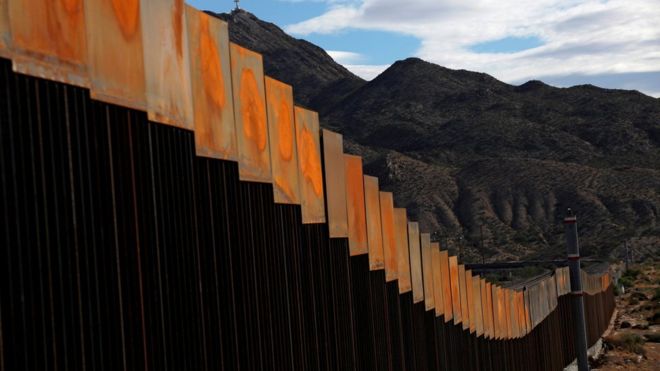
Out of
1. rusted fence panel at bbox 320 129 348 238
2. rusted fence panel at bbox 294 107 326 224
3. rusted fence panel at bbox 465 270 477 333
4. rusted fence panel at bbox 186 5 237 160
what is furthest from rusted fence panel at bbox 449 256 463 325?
rusted fence panel at bbox 186 5 237 160

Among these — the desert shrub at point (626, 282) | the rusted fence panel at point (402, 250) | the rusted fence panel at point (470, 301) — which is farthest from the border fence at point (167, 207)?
the desert shrub at point (626, 282)

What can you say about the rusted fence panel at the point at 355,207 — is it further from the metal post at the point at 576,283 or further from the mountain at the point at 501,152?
the mountain at the point at 501,152

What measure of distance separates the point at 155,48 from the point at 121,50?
33 centimetres

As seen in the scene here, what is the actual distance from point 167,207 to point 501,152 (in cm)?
9846

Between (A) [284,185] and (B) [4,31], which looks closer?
(B) [4,31]

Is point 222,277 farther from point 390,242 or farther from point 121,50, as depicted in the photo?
point 390,242

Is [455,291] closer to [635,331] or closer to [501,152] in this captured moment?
[635,331]

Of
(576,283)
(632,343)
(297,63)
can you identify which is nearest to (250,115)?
(576,283)

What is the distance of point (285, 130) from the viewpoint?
6.93m

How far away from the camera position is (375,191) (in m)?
9.09

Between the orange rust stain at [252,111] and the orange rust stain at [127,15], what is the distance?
139 centimetres

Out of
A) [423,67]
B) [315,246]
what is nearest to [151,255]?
[315,246]

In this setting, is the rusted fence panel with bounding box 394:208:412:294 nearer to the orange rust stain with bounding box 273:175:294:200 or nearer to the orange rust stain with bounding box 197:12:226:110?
the orange rust stain with bounding box 273:175:294:200

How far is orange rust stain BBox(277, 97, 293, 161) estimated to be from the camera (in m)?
6.84
